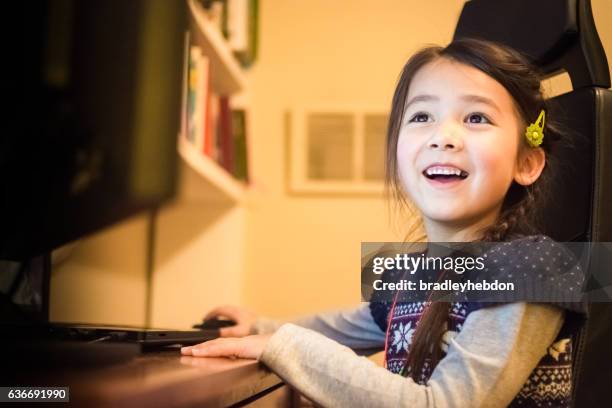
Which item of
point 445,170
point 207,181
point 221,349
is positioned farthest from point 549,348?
point 207,181

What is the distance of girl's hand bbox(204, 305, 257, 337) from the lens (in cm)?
76

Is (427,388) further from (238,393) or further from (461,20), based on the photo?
(461,20)

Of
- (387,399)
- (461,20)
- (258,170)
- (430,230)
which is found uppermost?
(461,20)

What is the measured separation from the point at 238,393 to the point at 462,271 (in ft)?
0.83

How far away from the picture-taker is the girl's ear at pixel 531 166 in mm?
612

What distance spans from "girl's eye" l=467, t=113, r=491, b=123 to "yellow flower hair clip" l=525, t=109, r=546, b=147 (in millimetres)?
46

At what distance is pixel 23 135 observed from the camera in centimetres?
49

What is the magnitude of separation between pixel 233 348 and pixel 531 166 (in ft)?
1.09

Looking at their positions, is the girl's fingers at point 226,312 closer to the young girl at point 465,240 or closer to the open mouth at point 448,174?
the young girl at point 465,240

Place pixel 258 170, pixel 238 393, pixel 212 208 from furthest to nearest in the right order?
pixel 212 208
pixel 258 170
pixel 238 393

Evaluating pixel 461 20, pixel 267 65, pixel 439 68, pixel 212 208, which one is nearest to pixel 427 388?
pixel 439 68

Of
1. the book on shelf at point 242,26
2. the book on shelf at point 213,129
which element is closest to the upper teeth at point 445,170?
the book on shelf at point 242,26

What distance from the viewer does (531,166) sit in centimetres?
62
